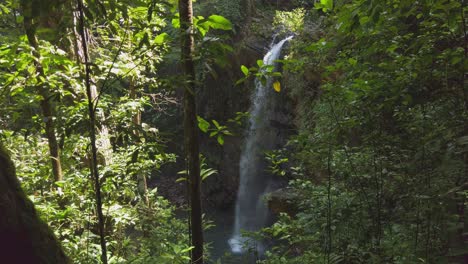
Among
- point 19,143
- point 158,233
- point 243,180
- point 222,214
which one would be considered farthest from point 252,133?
point 19,143

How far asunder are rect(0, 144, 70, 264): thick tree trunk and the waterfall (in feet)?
34.4

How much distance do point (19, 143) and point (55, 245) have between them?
10.2ft

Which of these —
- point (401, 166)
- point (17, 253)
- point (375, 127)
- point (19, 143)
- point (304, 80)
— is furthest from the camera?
point (304, 80)

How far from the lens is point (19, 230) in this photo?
1449 mm

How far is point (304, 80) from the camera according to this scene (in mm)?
8703

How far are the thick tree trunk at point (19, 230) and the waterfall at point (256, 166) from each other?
34.4 ft

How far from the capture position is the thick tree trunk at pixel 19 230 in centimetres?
137

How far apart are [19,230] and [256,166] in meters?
11.7

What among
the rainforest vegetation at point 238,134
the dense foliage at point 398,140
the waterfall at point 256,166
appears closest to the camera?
the rainforest vegetation at point 238,134

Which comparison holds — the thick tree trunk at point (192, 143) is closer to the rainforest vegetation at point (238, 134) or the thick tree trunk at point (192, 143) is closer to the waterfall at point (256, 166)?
the rainforest vegetation at point (238, 134)

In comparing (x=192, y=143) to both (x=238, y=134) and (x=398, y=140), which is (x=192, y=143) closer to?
(x=238, y=134)

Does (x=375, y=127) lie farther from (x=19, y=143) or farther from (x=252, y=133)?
(x=252, y=133)

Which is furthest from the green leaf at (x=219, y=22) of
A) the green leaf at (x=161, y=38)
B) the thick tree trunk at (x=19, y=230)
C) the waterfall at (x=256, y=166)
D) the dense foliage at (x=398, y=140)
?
the waterfall at (x=256, y=166)

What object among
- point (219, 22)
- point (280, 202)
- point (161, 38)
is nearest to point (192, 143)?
point (161, 38)
